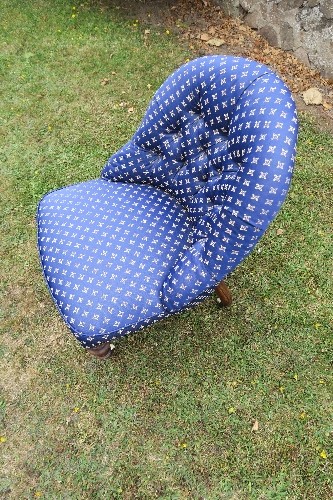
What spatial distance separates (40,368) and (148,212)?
1.05 meters

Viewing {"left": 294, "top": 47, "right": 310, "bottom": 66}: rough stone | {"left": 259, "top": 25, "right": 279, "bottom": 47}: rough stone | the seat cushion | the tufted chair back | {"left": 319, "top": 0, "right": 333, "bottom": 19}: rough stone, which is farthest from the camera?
{"left": 259, "top": 25, "right": 279, "bottom": 47}: rough stone

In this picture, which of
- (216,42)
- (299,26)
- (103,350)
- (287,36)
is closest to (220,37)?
(216,42)

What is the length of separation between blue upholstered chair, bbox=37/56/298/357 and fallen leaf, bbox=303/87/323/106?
1777mm

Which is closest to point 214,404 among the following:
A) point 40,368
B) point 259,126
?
point 40,368

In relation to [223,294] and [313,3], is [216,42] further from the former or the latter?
[223,294]

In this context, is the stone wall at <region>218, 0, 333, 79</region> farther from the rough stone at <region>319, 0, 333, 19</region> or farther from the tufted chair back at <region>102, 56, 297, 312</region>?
the tufted chair back at <region>102, 56, 297, 312</region>

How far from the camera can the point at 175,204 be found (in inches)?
89.6

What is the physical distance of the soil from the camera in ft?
11.7

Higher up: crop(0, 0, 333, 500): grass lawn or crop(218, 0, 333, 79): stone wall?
crop(218, 0, 333, 79): stone wall

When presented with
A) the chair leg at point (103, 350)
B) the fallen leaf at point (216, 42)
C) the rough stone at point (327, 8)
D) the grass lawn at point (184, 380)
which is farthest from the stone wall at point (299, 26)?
the chair leg at point (103, 350)

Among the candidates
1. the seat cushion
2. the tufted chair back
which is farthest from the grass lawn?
the tufted chair back

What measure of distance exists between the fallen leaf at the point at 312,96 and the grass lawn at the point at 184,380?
252mm

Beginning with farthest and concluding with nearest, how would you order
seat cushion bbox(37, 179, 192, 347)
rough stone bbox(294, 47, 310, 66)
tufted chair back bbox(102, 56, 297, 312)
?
rough stone bbox(294, 47, 310, 66) < seat cushion bbox(37, 179, 192, 347) < tufted chair back bbox(102, 56, 297, 312)

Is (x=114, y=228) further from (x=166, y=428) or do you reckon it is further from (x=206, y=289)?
(x=166, y=428)
